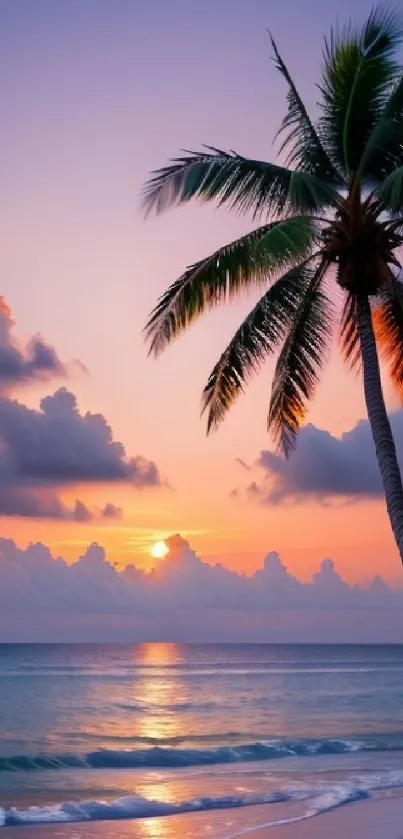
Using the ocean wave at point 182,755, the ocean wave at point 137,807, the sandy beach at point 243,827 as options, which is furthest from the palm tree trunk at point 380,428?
the ocean wave at point 182,755

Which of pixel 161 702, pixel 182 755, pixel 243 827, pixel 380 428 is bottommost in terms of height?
pixel 243 827

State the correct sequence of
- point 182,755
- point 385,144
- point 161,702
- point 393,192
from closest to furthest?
point 393,192 < point 385,144 < point 182,755 < point 161,702

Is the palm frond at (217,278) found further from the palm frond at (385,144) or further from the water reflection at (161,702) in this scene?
the water reflection at (161,702)

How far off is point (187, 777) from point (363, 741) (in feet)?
36.7

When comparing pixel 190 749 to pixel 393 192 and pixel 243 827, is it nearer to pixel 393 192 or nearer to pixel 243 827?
pixel 243 827

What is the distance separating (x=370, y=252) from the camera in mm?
12219

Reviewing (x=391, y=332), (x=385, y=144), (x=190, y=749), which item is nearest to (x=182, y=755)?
(x=190, y=749)

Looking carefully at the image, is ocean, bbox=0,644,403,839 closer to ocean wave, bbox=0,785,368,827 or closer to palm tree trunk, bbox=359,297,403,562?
ocean wave, bbox=0,785,368,827

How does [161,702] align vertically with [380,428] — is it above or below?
below

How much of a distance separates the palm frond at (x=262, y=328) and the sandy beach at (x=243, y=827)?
635cm

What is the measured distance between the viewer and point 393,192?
38.0 ft

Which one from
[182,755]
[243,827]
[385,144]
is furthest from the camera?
[182,755]

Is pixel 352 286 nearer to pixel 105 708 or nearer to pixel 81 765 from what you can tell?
pixel 81 765

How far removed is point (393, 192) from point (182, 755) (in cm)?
2372
